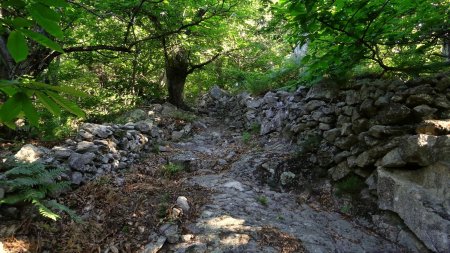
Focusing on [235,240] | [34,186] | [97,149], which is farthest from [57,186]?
[235,240]

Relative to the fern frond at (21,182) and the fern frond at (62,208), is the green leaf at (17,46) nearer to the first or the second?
the fern frond at (62,208)

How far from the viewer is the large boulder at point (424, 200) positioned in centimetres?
421

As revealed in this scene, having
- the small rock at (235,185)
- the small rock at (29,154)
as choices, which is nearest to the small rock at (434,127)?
the small rock at (235,185)

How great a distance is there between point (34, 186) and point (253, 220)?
3.37 m

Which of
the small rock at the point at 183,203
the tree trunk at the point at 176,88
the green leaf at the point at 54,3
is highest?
the tree trunk at the point at 176,88

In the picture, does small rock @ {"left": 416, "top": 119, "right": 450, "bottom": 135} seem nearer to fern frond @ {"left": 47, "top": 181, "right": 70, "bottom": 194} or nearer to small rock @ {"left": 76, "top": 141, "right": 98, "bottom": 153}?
fern frond @ {"left": 47, "top": 181, "right": 70, "bottom": 194}

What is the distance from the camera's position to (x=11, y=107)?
1197 millimetres

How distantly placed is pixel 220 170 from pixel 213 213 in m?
2.31

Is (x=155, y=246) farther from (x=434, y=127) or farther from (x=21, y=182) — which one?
(x=434, y=127)

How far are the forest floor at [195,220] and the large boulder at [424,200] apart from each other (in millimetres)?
464

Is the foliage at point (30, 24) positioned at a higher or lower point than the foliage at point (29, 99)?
higher

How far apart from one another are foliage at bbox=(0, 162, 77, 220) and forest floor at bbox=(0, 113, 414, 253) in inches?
9.6

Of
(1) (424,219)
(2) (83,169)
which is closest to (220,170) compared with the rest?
(2) (83,169)

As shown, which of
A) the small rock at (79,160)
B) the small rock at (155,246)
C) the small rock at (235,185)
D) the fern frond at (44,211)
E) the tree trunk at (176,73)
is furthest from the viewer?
the tree trunk at (176,73)
